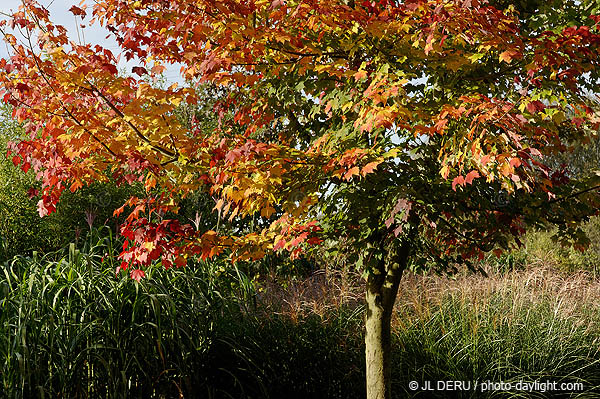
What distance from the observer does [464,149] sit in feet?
10.4

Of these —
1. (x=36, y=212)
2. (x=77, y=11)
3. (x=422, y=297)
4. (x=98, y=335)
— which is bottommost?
(x=98, y=335)

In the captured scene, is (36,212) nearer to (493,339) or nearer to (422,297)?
(422,297)

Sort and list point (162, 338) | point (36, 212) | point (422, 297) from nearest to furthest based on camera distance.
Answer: point (162, 338), point (422, 297), point (36, 212)

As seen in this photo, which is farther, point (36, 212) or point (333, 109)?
point (36, 212)

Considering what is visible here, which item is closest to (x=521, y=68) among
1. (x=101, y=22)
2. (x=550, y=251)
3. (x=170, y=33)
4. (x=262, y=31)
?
(x=262, y=31)

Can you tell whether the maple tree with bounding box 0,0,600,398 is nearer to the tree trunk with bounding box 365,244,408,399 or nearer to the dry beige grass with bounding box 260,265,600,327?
the tree trunk with bounding box 365,244,408,399

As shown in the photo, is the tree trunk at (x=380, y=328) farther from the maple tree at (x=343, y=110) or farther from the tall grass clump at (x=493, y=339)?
the tall grass clump at (x=493, y=339)

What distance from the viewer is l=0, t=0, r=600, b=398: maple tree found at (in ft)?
10.6

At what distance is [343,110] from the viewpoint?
3.37 m

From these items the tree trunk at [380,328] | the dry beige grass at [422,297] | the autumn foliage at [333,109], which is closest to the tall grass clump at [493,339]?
the dry beige grass at [422,297]

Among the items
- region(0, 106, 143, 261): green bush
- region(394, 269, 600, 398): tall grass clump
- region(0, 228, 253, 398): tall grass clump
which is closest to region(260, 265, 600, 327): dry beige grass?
region(394, 269, 600, 398): tall grass clump

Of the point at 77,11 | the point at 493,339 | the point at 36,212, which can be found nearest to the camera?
the point at 77,11

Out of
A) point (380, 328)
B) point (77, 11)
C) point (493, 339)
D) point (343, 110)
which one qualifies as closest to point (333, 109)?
point (343, 110)

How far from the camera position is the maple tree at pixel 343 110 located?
10.6ft
